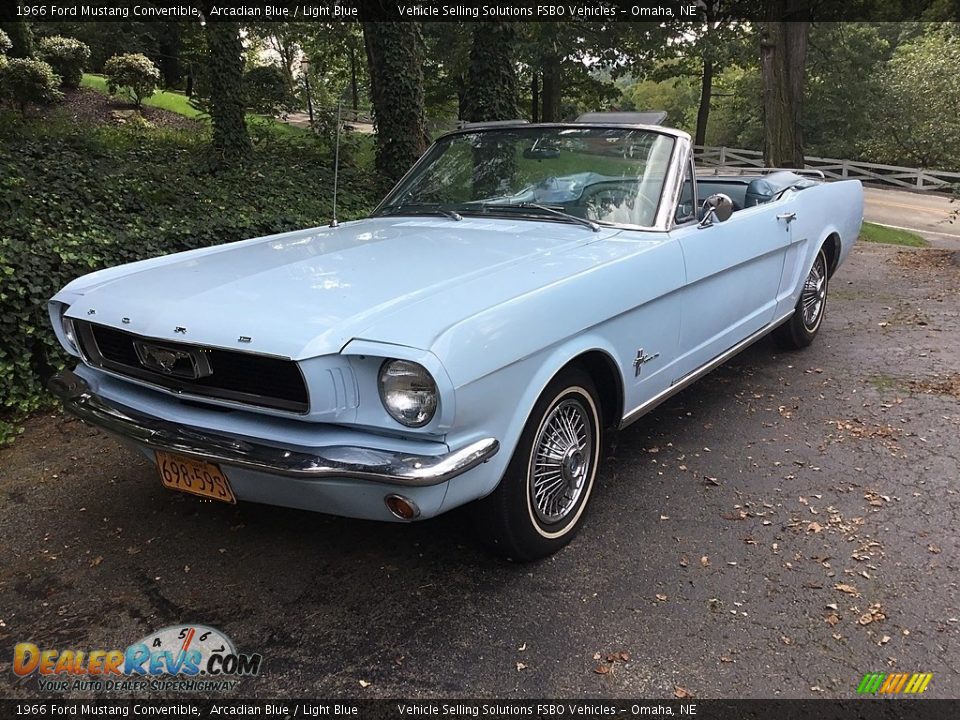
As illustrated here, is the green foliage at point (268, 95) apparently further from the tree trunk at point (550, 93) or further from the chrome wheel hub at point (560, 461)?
the chrome wheel hub at point (560, 461)

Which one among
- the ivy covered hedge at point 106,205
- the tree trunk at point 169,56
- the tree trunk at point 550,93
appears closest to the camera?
the ivy covered hedge at point 106,205

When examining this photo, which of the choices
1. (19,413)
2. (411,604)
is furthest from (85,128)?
(411,604)

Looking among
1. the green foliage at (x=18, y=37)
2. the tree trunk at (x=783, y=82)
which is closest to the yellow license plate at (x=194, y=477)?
the tree trunk at (x=783, y=82)

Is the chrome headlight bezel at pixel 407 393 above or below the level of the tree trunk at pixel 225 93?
below

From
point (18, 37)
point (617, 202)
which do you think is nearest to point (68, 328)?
point (617, 202)

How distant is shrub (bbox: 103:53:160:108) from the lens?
15.1 meters

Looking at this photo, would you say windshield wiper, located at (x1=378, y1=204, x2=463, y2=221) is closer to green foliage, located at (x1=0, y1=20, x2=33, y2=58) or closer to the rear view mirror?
the rear view mirror

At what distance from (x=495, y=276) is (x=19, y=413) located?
3280 millimetres

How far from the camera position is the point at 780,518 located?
3244 millimetres

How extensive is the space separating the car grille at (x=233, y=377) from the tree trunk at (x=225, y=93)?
8.31 metres

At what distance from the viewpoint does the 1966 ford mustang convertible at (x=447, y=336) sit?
2287 mm

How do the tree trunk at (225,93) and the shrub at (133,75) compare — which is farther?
the shrub at (133,75)

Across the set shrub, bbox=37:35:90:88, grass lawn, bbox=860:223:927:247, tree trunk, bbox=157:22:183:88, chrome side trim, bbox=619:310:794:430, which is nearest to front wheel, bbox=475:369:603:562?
chrome side trim, bbox=619:310:794:430

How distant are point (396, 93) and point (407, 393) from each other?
814 cm
